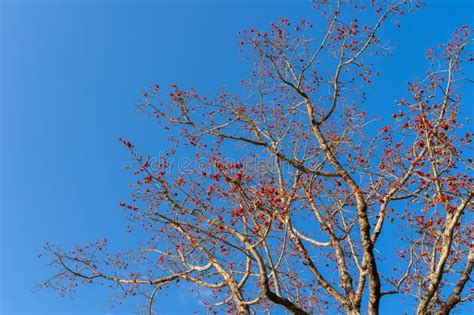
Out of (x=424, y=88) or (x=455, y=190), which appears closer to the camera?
(x=455, y=190)

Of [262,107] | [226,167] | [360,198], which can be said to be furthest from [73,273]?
[360,198]

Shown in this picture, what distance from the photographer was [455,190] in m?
6.67

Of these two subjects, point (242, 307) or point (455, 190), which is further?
point (242, 307)

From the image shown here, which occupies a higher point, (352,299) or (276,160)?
(276,160)

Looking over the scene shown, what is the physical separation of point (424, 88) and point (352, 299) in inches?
154

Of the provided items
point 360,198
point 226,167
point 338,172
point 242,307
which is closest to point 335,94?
point 338,172

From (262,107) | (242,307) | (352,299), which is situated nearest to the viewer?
(352,299)

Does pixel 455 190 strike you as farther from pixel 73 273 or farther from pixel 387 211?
pixel 73 273

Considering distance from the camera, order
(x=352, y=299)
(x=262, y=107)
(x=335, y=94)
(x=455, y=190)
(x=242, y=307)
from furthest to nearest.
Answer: (x=262, y=107)
(x=335, y=94)
(x=242, y=307)
(x=352, y=299)
(x=455, y=190)

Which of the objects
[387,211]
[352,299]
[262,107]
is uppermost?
[262,107]

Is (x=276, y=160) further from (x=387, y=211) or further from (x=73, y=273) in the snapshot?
(x=73, y=273)

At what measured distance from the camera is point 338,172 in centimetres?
838

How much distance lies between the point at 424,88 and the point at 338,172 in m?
2.17

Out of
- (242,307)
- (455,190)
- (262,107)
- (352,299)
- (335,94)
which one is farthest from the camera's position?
(262,107)
